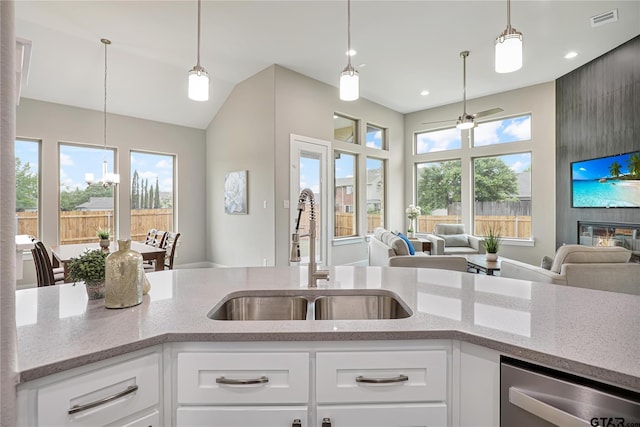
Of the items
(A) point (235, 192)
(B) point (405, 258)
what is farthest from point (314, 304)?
(A) point (235, 192)

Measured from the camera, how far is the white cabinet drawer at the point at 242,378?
3.16ft

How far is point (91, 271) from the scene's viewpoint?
126cm

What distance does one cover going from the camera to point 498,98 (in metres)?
6.53

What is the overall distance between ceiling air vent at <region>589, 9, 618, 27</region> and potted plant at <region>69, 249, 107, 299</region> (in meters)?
5.52

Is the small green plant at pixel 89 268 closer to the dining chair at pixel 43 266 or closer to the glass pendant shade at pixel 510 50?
the glass pendant shade at pixel 510 50

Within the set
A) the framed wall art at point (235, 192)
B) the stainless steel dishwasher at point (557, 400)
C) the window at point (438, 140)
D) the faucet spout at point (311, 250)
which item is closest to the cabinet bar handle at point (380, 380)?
the stainless steel dishwasher at point (557, 400)

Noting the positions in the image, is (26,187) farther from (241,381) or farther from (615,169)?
(615,169)

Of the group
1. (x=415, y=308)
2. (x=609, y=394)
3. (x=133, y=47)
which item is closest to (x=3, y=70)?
(x=415, y=308)

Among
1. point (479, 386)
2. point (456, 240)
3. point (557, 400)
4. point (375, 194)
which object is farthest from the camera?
point (375, 194)

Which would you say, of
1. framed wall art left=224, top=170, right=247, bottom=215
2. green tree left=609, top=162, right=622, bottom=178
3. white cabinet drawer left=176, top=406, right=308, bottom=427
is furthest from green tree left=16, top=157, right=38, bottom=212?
green tree left=609, top=162, right=622, bottom=178

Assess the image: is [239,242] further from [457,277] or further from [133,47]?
[457,277]

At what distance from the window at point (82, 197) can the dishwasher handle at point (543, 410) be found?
6222 mm

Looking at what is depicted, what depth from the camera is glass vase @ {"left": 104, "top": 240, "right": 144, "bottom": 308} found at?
1174 millimetres

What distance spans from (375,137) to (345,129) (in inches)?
40.9
